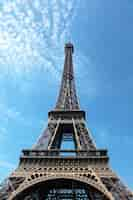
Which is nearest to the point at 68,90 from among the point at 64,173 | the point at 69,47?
the point at 69,47

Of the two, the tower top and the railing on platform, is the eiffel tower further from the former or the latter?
the tower top

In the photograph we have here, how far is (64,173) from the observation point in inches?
1225

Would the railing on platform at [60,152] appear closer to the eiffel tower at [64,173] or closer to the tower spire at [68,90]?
the eiffel tower at [64,173]

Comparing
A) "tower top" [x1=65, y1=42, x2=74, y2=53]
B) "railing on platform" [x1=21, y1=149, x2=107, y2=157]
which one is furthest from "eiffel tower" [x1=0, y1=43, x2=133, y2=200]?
"tower top" [x1=65, y1=42, x2=74, y2=53]

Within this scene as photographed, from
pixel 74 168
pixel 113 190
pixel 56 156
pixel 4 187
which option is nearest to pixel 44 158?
pixel 56 156

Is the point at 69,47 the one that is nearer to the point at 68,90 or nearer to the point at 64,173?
the point at 68,90

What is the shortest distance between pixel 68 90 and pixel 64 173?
2040 centimetres

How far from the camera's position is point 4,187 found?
29234mm

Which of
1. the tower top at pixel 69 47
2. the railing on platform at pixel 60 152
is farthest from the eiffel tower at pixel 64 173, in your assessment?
the tower top at pixel 69 47

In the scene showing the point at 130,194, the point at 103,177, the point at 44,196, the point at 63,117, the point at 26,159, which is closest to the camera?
the point at 130,194

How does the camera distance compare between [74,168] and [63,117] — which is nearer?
[74,168]

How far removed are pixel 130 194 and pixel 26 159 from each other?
37.8 ft

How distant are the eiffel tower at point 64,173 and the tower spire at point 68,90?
4335 mm

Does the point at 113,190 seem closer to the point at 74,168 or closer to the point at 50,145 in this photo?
the point at 74,168
